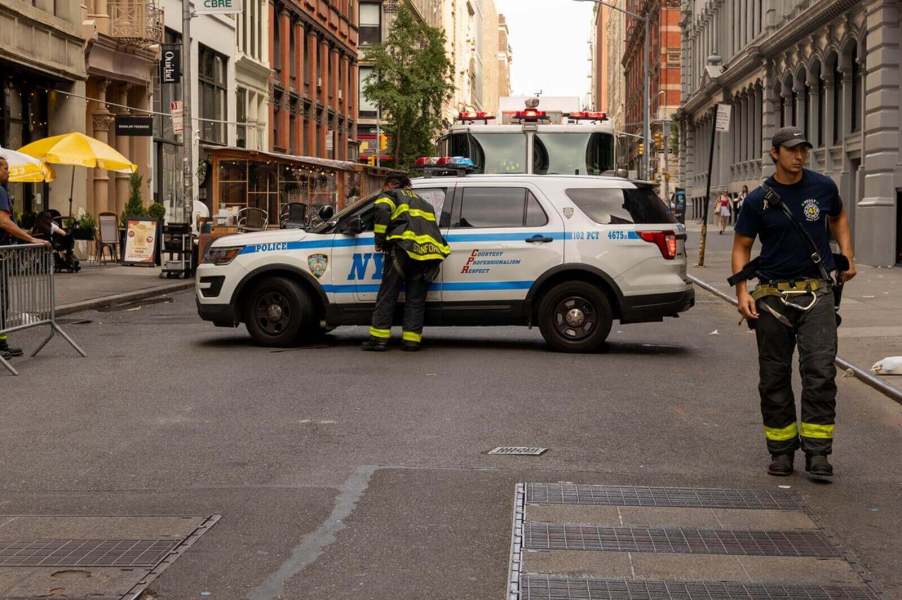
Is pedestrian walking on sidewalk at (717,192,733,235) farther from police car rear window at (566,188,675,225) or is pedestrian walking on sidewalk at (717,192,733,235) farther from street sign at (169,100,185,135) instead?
police car rear window at (566,188,675,225)

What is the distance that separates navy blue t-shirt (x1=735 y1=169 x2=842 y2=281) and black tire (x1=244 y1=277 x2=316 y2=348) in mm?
6929

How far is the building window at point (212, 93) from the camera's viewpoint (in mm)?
39594

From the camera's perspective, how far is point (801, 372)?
7543 mm

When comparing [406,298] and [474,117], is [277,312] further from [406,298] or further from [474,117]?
[474,117]

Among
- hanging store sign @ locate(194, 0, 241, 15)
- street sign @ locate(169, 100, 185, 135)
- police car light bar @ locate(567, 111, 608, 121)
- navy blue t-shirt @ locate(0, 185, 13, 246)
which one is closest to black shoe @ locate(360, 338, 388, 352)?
navy blue t-shirt @ locate(0, 185, 13, 246)

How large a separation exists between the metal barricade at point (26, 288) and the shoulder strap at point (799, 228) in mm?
7334

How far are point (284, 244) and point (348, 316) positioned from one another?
1.01 meters

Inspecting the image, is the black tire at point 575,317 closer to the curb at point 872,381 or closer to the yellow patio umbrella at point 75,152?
the curb at point 872,381

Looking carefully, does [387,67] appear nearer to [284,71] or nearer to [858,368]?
[284,71]

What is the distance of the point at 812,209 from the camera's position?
7527 millimetres

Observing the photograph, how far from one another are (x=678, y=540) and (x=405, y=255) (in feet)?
24.4

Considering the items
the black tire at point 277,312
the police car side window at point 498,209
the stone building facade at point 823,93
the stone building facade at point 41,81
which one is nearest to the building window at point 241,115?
the stone building facade at point 41,81

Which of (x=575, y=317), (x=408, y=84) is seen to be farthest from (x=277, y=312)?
(x=408, y=84)

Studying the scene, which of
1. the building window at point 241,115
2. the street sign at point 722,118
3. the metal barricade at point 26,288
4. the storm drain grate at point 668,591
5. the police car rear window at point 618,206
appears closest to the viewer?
the storm drain grate at point 668,591
